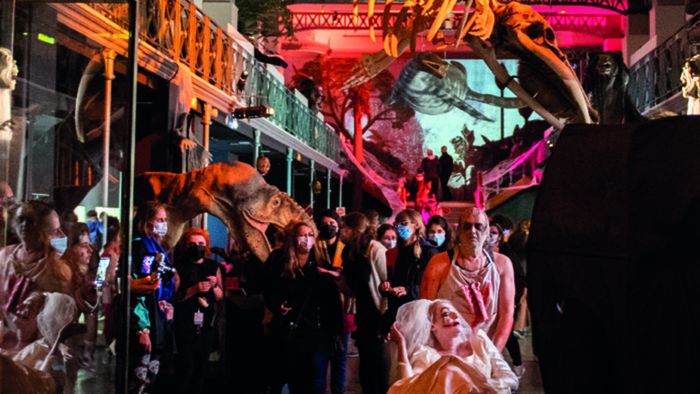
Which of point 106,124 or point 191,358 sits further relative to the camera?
point 191,358

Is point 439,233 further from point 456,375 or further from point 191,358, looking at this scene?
point 456,375

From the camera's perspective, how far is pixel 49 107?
2625mm

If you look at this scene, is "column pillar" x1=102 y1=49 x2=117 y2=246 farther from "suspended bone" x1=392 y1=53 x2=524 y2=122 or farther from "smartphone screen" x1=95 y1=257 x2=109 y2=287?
"suspended bone" x1=392 y1=53 x2=524 y2=122

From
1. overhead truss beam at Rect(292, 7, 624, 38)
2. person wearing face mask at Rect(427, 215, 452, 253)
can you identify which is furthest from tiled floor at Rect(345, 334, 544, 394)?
overhead truss beam at Rect(292, 7, 624, 38)

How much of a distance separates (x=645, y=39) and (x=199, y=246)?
20.3 m

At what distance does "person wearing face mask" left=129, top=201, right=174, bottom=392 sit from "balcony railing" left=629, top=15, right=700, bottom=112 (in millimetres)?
9554

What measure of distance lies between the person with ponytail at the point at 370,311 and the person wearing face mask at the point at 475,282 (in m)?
1.59

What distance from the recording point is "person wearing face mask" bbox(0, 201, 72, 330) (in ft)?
8.23

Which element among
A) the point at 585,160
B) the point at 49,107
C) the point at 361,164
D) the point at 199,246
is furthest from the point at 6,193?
the point at 361,164

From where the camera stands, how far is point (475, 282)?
5.17m

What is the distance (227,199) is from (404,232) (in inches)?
75.3

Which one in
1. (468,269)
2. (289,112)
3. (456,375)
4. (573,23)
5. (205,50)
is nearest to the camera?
(456,375)

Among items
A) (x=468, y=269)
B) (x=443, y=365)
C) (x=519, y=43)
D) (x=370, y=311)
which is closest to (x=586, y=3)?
(x=519, y=43)

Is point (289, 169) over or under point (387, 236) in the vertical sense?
over
